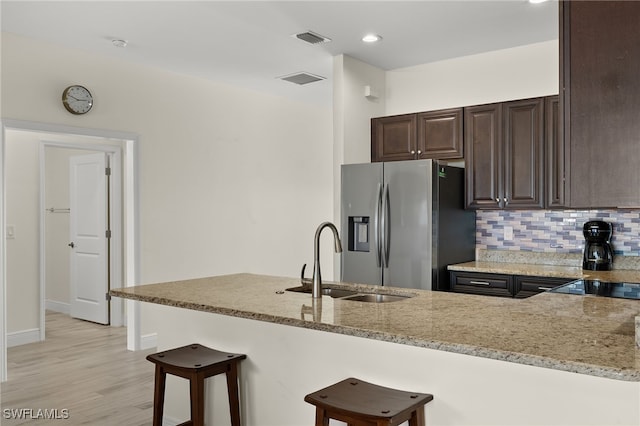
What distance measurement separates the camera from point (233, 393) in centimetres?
259

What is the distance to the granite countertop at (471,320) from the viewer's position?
5.14 ft

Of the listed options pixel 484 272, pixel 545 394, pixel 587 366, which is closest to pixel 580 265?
pixel 484 272

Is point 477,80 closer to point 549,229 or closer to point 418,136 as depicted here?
point 418,136

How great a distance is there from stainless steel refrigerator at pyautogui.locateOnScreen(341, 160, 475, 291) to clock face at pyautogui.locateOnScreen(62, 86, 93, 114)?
7.39 ft

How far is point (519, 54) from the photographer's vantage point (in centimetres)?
450

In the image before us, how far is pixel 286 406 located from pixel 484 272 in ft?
7.08

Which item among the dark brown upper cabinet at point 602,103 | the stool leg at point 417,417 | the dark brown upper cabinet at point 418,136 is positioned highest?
the dark brown upper cabinet at point 418,136

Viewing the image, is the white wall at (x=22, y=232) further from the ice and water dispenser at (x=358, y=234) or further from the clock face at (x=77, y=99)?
the ice and water dispenser at (x=358, y=234)

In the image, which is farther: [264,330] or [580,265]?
[580,265]

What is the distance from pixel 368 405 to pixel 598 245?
2.87 meters

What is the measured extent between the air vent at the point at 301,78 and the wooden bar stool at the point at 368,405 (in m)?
3.85

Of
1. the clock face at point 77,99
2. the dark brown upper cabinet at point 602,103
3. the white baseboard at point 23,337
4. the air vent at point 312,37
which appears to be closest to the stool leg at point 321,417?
the dark brown upper cabinet at point 602,103

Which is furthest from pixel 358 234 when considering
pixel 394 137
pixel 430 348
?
pixel 430 348

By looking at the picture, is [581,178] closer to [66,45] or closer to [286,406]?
[286,406]
